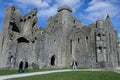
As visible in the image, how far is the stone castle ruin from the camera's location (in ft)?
90.2

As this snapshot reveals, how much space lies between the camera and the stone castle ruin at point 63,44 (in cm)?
2750

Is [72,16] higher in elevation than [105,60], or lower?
higher

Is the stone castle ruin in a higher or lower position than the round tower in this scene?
lower

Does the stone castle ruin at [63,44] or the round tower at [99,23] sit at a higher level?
the round tower at [99,23]

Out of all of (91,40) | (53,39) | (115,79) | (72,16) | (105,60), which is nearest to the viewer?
(115,79)

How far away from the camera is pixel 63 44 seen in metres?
32.7

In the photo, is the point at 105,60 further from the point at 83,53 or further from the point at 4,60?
the point at 4,60

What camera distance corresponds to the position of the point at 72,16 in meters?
37.0

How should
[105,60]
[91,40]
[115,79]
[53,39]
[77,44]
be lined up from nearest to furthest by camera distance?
[115,79] < [105,60] < [91,40] < [77,44] < [53,39]

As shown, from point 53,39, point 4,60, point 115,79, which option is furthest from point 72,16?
point 115,79

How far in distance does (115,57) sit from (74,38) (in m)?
9.24

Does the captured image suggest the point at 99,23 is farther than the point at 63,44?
No

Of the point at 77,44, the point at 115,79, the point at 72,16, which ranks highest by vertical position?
the point at 72,16

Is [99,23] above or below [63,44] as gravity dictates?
above
